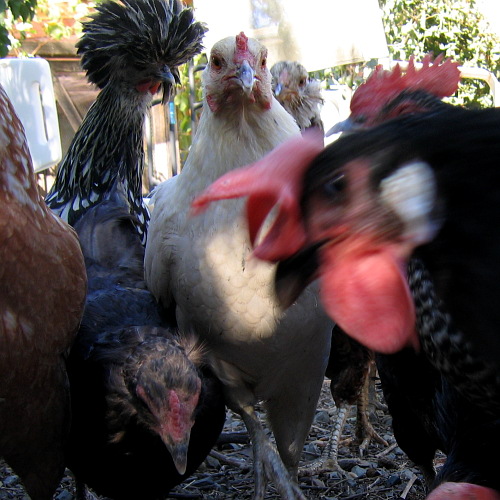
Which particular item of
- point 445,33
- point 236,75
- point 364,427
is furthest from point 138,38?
point 445,33

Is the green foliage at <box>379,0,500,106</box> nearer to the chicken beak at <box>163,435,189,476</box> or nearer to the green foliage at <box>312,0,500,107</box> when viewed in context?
the green foliage at <box>312,0,500,107</box>

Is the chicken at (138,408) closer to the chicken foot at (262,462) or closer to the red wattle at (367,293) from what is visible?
Answer: the chicken foot at (262,462)

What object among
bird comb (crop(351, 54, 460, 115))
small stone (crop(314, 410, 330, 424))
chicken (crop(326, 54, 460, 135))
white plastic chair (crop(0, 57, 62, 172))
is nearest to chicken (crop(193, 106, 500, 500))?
chicken (crop(326, 54, 460, 135))

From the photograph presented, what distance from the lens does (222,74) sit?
2293 millimetres

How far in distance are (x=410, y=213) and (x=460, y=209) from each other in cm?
10

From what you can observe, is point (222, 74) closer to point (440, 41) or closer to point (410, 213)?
point (410, 213)

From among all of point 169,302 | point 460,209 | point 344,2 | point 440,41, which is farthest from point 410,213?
point 440,41

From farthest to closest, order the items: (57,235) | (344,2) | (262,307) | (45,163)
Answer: (344,2)
(45,163)
(262,307)
(57,235)

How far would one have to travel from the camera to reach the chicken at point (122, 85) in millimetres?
2959

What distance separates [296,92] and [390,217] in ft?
8.16

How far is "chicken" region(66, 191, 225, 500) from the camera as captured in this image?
7.01ft

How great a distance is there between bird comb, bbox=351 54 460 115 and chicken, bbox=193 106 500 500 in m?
0.79

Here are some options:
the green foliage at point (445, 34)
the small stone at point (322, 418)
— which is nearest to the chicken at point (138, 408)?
the small stone at point (322, 418)

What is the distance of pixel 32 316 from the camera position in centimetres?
182
